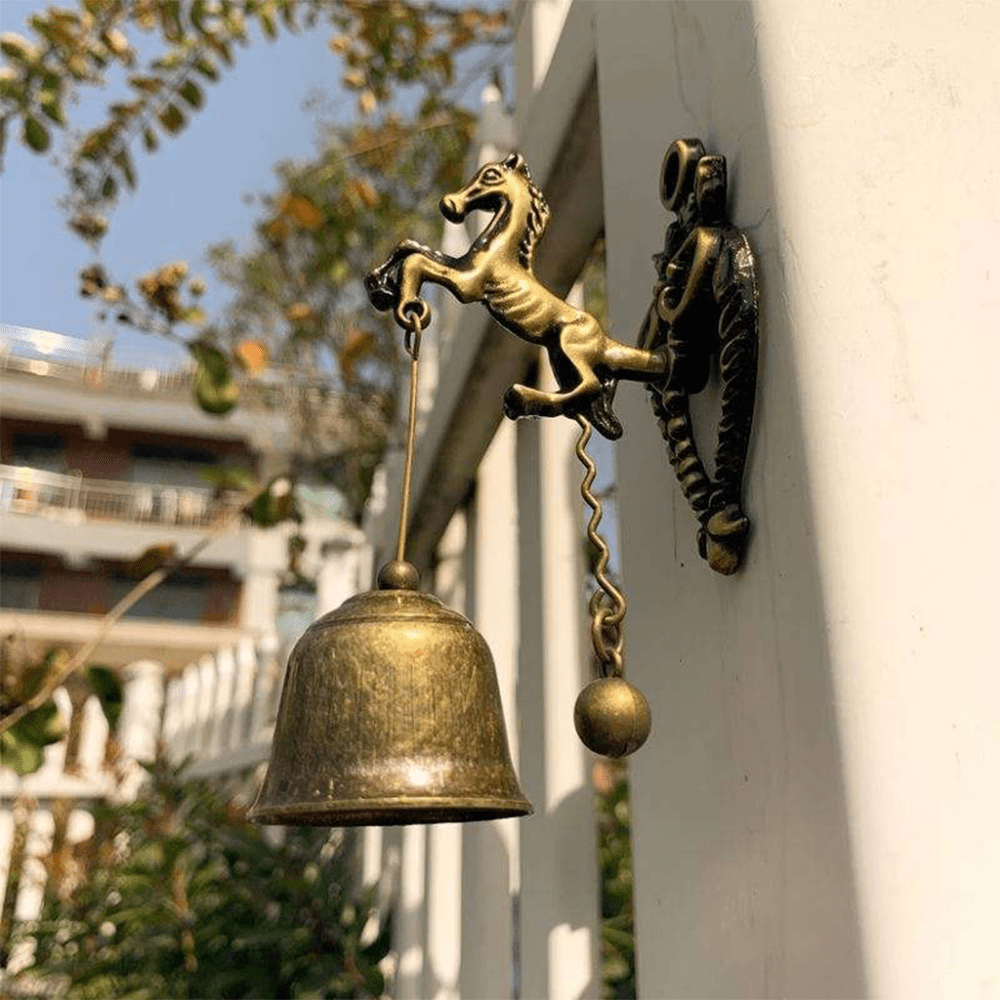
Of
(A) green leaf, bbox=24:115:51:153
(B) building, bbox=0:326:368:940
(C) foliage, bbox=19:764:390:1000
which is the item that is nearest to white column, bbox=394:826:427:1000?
(C) foliage, bbox=19:764:390:1000

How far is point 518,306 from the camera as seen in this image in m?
0.61

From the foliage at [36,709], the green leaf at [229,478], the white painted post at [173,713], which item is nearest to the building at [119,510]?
the white painted post at [173,713]

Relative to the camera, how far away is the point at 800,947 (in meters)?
0.48

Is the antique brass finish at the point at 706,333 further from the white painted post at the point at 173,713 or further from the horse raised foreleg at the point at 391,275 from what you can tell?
the white painted post at the point at 173,713

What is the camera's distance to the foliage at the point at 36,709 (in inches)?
64.7

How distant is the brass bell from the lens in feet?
2.09

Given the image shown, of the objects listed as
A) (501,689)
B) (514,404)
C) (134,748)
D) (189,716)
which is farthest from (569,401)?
(134,748)

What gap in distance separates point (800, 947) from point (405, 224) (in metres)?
5.87

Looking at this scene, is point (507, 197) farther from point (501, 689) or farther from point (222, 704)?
point (222, 704)

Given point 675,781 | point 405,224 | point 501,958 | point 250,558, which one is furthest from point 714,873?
point 250,558

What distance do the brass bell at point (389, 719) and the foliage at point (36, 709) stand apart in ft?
3.66

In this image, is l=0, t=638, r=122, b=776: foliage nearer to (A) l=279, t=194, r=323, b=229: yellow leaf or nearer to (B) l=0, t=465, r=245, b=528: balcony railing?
(A) l=279, t=194, r=323, b=229: yellow leaf

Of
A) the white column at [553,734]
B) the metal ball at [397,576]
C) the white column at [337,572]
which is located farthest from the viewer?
the white column at [337,572]

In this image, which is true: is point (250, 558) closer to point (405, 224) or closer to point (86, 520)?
point (86, 520)
